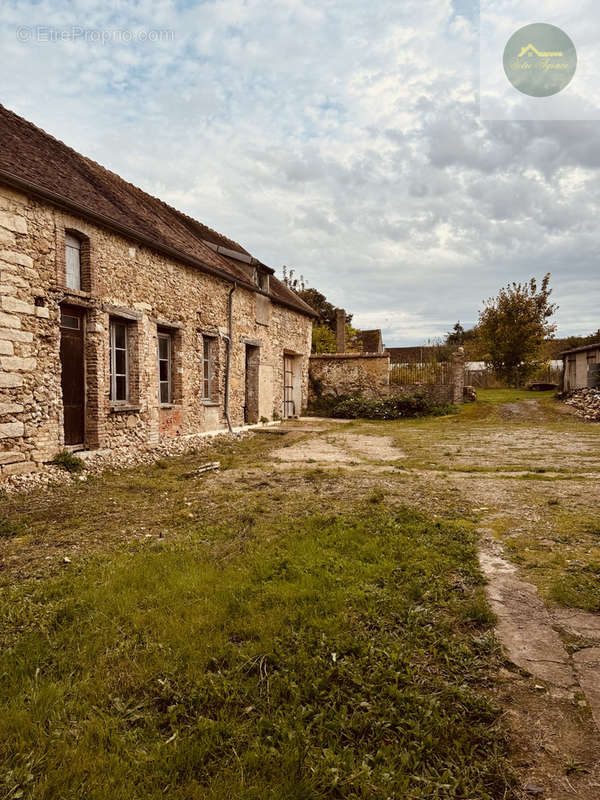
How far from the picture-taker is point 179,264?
10.4 meters

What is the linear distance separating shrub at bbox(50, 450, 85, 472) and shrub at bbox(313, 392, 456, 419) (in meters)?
11.7

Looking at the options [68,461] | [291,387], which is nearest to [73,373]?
[68,461]

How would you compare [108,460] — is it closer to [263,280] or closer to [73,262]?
[73,262]

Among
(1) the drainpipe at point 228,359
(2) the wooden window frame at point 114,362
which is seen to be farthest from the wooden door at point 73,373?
(1) the drainpipe at point 228,359

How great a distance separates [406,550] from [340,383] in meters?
15.1

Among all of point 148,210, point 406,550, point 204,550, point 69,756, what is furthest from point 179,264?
point 69,756

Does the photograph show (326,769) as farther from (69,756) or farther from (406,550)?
(406,550)

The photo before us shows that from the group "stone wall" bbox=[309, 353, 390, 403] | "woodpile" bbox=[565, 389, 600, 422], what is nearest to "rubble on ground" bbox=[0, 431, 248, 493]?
"stone wall" bbox=[309, 353, 390, 403]

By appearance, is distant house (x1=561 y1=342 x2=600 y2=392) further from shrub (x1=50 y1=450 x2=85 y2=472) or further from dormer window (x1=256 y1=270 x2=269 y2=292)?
shrub (x1=50 y1=450 x2=85 y2=472)

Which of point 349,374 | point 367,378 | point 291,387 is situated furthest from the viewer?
point 349,374

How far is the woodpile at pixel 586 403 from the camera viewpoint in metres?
15.8

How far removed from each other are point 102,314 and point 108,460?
2657 mm

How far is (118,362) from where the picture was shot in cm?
897

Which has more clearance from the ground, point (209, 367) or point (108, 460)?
point (209, 367)
